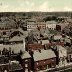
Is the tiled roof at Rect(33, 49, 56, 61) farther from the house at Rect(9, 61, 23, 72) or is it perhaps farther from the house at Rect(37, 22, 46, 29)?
the house at Rect(37, 22, 46, 29)

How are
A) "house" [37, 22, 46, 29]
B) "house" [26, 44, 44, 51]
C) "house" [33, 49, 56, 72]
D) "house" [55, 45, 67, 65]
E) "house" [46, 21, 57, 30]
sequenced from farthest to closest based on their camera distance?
"house" [46, 21, 57, 30]
"house" [37, 22, 46, 29]
"house" [26, 44, 44, 51]
"house" [55, 45, 67, 65]
"house" [33, 49, 56, 72]

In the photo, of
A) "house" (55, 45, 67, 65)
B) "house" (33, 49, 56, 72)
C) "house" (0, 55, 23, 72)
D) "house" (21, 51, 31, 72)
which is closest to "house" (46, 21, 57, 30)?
"house" (55, 45, 67, 65)

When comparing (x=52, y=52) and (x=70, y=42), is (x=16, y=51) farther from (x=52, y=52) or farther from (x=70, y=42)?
(x=70, y=42)

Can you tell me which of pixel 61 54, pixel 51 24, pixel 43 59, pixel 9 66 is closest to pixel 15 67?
pixel 9 66

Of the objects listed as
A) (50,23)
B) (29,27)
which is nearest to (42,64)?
(29,27)

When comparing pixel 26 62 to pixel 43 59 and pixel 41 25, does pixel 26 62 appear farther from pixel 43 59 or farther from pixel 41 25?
pixel 41 25

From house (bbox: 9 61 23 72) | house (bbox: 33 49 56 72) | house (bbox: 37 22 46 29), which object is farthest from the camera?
house (bbox: 37 22 46 29)

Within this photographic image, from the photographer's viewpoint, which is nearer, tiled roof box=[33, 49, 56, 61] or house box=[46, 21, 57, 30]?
tiled roof box=[33, 49, 56, 61]

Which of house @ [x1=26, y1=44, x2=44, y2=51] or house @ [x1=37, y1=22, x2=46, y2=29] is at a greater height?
house @ [x1=37, y1=22, x2=46, y2=29]

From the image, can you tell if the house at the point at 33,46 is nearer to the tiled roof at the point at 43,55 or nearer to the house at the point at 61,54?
the house at the point at 61,54
